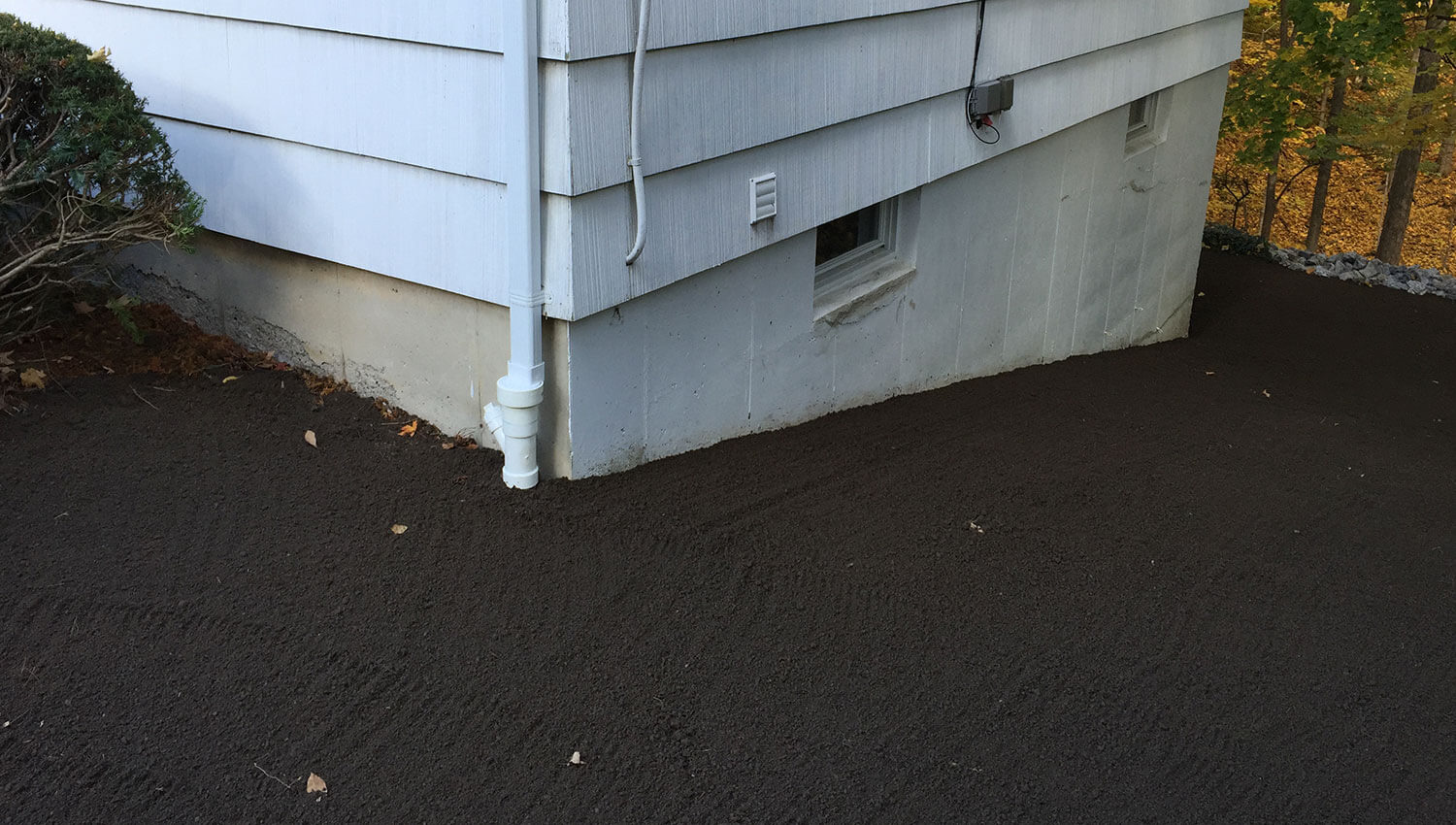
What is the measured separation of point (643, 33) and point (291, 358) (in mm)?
2019

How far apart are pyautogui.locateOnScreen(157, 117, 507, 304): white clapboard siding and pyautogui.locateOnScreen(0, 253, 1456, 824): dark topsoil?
1.90 ft

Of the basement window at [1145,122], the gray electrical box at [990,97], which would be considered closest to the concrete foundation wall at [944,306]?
the basement window at [1145,122]

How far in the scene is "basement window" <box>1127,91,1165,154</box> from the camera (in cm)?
870

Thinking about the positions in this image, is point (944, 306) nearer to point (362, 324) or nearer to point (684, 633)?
point (362, 324)

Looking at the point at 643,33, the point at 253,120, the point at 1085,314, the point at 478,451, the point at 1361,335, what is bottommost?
the point at 1361,335

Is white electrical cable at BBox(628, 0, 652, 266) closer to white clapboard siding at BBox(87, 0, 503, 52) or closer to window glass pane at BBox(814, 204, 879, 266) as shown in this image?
white clapboard siding at BBox(87, 0, 503, 52)

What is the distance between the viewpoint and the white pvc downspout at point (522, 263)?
10.8 feet

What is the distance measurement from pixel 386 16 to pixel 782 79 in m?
1.38

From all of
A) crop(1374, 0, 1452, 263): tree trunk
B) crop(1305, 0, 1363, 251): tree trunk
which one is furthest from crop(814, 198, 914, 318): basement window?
crop(1374, 0, 1452, 263): tree trunk

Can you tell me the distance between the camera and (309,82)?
393 centimetres

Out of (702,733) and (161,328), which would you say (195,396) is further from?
(702,733)

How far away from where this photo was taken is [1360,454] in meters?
5.78

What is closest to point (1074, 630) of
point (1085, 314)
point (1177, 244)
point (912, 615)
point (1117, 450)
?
point (912, 615)

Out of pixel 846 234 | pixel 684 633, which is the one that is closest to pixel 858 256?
pixel 846 234
